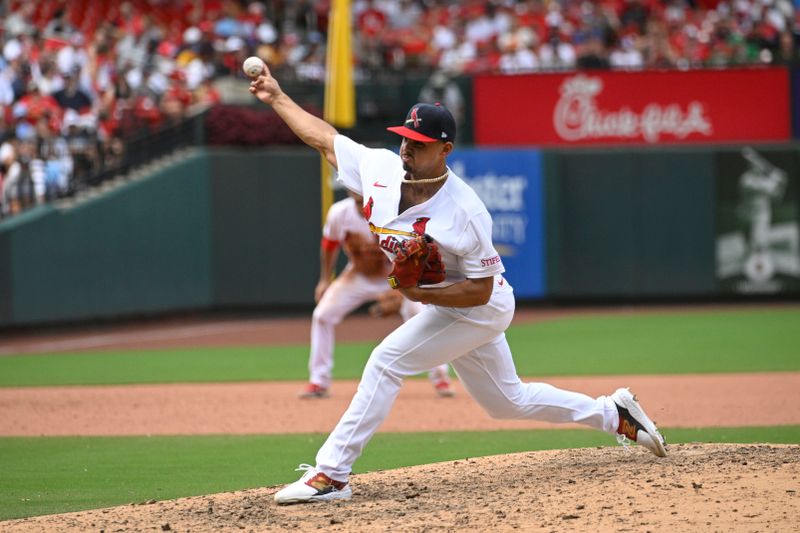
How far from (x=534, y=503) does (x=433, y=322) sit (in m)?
1.06

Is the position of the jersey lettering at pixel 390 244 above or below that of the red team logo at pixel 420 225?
below

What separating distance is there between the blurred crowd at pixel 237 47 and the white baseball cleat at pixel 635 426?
38.2 ft

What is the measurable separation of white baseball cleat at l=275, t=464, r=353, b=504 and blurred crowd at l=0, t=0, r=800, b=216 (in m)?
11.4

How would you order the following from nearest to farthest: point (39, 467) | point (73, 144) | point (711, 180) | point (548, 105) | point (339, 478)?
point (339, 478) < point (39, 467) < point (73, 144) < point (711, 180) < point (548, 105)

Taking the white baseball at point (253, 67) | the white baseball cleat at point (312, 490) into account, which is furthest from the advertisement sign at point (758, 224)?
the white baseball cleat at point (312, 490)

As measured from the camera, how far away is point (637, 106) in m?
20.5

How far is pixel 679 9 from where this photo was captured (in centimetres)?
2336

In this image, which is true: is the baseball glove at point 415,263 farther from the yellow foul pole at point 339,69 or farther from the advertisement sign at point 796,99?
the advertisement sign at point 796,99

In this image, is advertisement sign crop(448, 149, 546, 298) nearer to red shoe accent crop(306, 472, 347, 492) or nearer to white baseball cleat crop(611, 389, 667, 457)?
white baseball cleat crop(611, 389, 667, 457)

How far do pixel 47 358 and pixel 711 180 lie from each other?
1067cm

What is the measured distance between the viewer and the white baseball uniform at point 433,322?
598 cm

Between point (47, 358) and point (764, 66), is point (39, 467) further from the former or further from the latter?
point (764, 66)

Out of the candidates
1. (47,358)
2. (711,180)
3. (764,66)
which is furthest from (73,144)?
(764,66)

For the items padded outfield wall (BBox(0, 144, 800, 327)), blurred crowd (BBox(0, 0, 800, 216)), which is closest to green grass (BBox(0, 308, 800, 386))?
padded outfield wall (BBox(0, 144, 800, 327))
